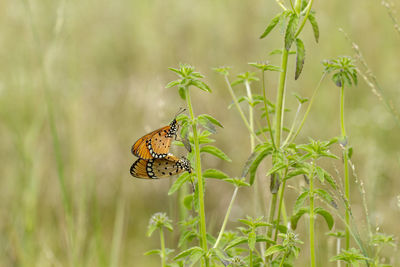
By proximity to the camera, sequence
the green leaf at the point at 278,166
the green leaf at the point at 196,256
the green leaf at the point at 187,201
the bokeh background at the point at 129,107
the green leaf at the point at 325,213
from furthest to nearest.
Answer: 1. the bokeh background at the point at 129,107
2. the green leaf at the point at 187,201
3. the green leaf at the point at 325,213
4. the green leaf at the point at 278,166
5. the green leaf at the point at 196,256

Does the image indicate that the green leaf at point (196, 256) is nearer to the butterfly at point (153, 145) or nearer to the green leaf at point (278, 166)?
the green leaf at point (278, 166)

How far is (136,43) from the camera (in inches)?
201

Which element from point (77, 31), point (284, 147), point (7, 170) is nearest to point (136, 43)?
point (77, 31)

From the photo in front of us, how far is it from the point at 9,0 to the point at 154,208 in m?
3.38

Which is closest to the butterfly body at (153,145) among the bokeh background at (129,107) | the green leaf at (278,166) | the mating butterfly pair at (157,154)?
the mating butterfly pair at (157,154)

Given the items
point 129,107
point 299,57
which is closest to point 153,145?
point 299,57

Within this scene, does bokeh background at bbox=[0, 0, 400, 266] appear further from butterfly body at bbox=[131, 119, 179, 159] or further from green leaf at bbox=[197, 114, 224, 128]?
green leaf at bbox=[197, 114, 224, 128]

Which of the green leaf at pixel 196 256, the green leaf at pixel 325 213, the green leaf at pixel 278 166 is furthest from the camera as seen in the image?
the green leaf at pixel 325 213

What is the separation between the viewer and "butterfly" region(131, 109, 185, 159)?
1731 millimetres

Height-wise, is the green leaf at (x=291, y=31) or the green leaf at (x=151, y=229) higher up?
the green leaf at (x=291, y=31)

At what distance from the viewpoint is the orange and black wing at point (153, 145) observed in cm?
173

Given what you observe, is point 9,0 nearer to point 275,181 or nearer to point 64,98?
point 64,98

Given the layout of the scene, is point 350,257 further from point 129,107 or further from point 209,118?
point 129,107

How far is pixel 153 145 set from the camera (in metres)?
1.74
